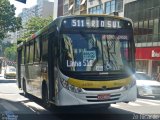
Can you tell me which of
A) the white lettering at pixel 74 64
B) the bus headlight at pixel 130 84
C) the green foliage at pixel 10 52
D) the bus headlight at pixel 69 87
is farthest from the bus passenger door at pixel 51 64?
the green foliage at pixel 10 52

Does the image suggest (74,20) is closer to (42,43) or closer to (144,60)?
(42,43)

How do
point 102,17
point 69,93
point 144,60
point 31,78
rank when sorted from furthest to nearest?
1. point 144,60
2. point 31,78
3. point 102,17
4. point 69,93

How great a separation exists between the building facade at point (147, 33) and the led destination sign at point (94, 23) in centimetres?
2993

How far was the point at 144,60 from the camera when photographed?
1887 inches

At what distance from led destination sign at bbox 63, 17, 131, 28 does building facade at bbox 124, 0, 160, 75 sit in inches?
1178

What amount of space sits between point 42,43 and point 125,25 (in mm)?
3080

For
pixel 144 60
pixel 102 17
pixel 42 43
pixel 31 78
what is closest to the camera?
pixel 102 17

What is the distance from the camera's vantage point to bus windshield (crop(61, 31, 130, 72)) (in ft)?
42.2

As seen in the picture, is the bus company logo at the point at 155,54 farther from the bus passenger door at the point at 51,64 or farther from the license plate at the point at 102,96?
the license plate at the point at 102,96

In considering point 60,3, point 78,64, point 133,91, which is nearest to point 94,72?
point 78,64

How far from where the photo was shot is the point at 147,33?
45688 mm

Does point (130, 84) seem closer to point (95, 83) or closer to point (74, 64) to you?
point (95, 83)

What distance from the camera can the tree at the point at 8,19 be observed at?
60.3 m

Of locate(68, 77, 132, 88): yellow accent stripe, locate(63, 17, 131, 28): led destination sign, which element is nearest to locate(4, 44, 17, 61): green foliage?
locate(63, 17, 131, 28): led destination sign
